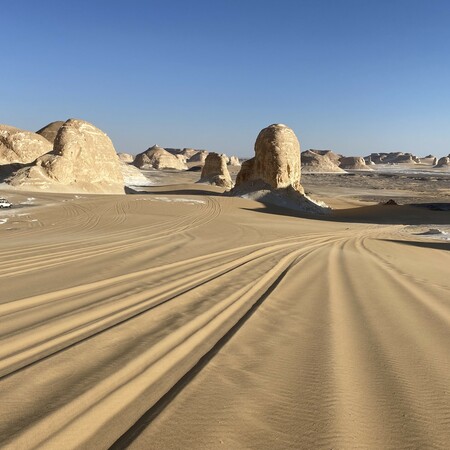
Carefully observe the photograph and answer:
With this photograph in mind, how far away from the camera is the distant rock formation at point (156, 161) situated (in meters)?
93.3

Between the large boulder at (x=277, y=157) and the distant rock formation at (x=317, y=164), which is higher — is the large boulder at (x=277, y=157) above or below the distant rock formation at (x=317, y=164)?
below

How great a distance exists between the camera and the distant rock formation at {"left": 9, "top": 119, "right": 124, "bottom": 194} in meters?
26.8

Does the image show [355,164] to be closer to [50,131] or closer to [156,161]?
[156,161]

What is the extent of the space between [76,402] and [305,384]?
142cm

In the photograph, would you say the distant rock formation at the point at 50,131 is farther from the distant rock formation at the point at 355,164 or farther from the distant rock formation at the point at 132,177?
the distant rock formation at the point at 355,164

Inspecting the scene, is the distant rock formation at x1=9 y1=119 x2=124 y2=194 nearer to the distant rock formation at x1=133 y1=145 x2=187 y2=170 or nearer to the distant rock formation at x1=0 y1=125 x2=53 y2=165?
the distant rock formation at x1=0 y1=125 x2=53 y2=165

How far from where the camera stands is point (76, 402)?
89.7 inches

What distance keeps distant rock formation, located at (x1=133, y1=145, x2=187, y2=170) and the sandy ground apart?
87.7 m

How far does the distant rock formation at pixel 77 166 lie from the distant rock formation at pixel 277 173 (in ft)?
33.8

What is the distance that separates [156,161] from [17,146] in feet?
190

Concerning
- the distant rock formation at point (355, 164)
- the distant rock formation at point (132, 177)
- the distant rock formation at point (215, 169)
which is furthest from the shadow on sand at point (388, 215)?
the distant rock formation at point (355, 164)

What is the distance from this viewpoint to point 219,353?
3092 mm

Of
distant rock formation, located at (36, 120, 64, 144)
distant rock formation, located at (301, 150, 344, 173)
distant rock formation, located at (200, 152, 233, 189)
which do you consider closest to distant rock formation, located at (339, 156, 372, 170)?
distant rock formation, located at (301, 150, 344, 173)

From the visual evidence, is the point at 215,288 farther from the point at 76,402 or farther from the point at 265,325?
the point at 76,402
